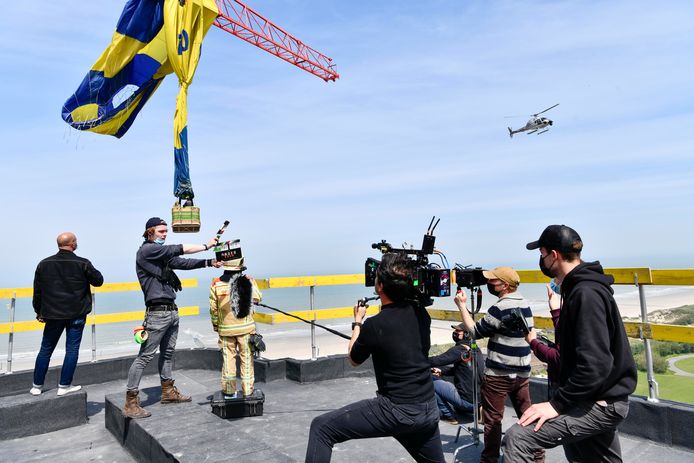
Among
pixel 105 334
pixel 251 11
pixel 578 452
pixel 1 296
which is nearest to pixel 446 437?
pixel 578 452

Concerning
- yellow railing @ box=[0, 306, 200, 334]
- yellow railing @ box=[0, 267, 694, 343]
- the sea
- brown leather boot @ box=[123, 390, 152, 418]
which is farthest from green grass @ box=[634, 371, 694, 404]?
brown leather boot @ box=[123, 390, 152, 418]

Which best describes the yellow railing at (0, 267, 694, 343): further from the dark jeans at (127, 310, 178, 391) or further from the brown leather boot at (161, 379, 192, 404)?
the brown leather boot at (161, 379, 192, 404)

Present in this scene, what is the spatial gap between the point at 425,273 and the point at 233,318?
293 centimetres

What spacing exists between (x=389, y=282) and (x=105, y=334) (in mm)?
68374

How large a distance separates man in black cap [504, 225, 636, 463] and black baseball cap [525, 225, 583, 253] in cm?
6

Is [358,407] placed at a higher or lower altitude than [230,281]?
lower

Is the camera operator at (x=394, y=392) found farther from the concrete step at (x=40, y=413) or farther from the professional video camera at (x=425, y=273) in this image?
the concrete step at (x=40, y=413)

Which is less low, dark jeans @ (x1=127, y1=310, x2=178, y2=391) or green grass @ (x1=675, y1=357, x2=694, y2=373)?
dark jeans @ (x1=127, y1=310, x2=178, y2=391)

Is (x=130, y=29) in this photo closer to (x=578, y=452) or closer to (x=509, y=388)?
(x=509, y=388)

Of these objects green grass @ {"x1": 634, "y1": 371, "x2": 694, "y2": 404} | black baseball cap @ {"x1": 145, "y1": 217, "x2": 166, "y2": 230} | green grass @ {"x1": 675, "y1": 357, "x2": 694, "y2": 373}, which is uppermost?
black baseball cap @ {"x1": 145, "y1": 217, "x2": 166, "y2": 230}

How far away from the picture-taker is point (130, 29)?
32.2ft

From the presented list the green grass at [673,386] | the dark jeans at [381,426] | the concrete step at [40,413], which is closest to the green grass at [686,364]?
the green grass at [673,386]

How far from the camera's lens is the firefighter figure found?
5.33m

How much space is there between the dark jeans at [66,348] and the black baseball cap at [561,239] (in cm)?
548
